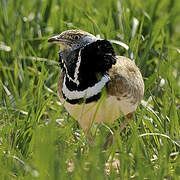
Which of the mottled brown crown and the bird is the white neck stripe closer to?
the bird

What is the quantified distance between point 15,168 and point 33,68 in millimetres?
1677

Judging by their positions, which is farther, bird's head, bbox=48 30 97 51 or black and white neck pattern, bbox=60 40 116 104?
bird's head, bbox=48 30 97 51

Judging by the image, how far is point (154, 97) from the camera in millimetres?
4223

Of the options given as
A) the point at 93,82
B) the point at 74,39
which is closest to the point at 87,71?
the point at 93,82

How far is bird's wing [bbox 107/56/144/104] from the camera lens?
3.69m

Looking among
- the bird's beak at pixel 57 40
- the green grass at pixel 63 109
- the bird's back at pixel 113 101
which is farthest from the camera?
the bird's beak at pixel 57 40

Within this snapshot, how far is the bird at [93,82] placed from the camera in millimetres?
3652

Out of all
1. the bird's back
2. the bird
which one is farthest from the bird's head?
the bird's back

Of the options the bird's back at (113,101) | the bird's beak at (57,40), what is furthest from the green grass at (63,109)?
the bird's beak at (57,40)

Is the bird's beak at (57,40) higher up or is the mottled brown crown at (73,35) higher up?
the mottled brown crown at (73,35)

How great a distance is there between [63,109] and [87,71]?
678 mm

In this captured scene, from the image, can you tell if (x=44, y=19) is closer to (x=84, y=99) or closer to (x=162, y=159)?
(x=84, y=99)

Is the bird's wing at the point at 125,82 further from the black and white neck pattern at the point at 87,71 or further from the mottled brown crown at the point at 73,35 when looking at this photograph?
the mottled brown crown at the point at 73,35

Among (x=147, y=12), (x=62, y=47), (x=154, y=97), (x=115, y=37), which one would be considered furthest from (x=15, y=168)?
(x=147, y=12)
